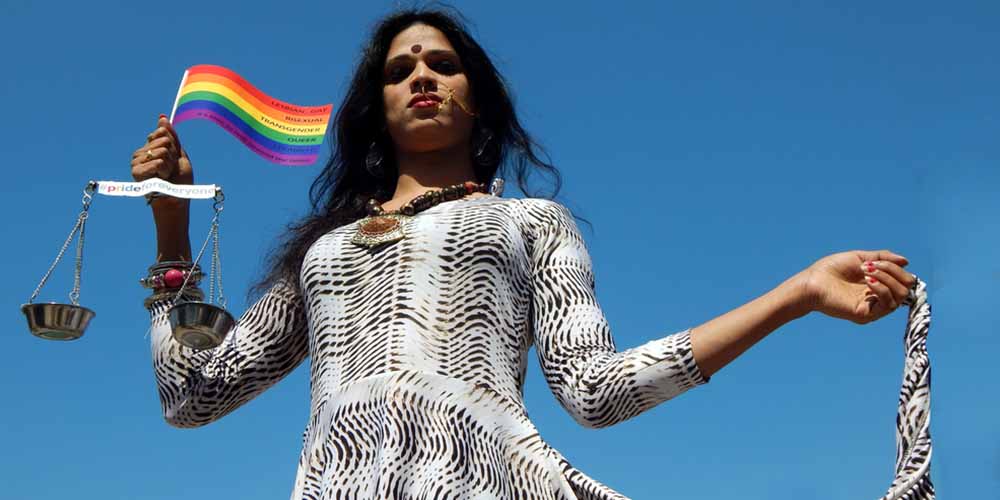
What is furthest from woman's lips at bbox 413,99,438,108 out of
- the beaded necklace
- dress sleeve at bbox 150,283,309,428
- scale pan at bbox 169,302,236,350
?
scale pan at bbox 169,302,236,350

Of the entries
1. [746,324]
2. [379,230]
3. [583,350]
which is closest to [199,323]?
[379,230]

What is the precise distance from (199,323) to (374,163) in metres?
1.32

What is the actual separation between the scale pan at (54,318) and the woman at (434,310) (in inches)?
12.4

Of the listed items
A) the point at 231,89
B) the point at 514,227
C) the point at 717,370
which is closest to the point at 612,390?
the point at 717,370

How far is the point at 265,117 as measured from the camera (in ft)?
25.2

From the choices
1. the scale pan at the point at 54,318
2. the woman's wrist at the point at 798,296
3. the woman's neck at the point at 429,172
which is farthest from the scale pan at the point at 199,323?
the woman's wrist at the point at 798,296

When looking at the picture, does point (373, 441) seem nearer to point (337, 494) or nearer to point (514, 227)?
point (337, 494)

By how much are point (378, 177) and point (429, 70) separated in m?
0.57

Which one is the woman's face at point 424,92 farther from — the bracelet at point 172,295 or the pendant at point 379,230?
the bracelet at point 172,295

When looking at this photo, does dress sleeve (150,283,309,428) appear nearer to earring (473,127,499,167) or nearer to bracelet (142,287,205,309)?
bracelet (142,287,205,309)

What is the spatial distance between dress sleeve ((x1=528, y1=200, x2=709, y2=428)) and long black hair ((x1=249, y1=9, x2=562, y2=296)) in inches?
27.5

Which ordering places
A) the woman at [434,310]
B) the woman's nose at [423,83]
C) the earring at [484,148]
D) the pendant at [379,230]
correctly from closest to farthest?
the woman at [434,310]
the pendant at [379,230]
the woman's nose at [423,83]
the earring at [484,148]

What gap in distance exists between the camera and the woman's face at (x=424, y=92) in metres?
6.96

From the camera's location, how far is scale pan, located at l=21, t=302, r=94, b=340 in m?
6.64
